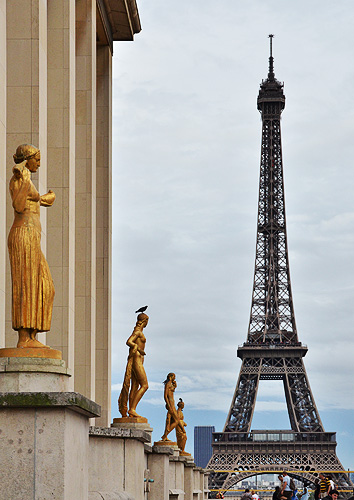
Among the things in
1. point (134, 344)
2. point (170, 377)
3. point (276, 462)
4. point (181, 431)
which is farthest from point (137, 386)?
point (276, 462)

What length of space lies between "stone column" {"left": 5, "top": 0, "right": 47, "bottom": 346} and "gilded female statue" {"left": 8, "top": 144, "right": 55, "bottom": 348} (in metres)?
9.18

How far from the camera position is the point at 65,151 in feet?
75.7

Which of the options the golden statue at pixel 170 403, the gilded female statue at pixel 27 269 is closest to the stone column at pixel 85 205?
the golden statue at pixel 170 403

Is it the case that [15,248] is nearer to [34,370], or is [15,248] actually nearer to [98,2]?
[34,370]

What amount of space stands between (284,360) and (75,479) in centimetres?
9634

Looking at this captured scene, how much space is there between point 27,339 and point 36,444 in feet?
4.99

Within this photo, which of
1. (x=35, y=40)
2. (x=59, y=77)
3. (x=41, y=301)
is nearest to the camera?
(x=41, y=301)

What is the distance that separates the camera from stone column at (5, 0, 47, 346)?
20234 mm

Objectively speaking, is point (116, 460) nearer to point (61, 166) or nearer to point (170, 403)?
point (61, 166)

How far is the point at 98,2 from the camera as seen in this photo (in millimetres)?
31219

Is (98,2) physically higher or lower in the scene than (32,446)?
higher

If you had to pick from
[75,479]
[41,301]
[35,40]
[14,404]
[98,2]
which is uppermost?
[98,2]

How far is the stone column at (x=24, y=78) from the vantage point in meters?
20.2

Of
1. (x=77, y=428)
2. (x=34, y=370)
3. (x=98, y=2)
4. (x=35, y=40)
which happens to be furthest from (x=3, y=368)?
(x=98, y=2)
